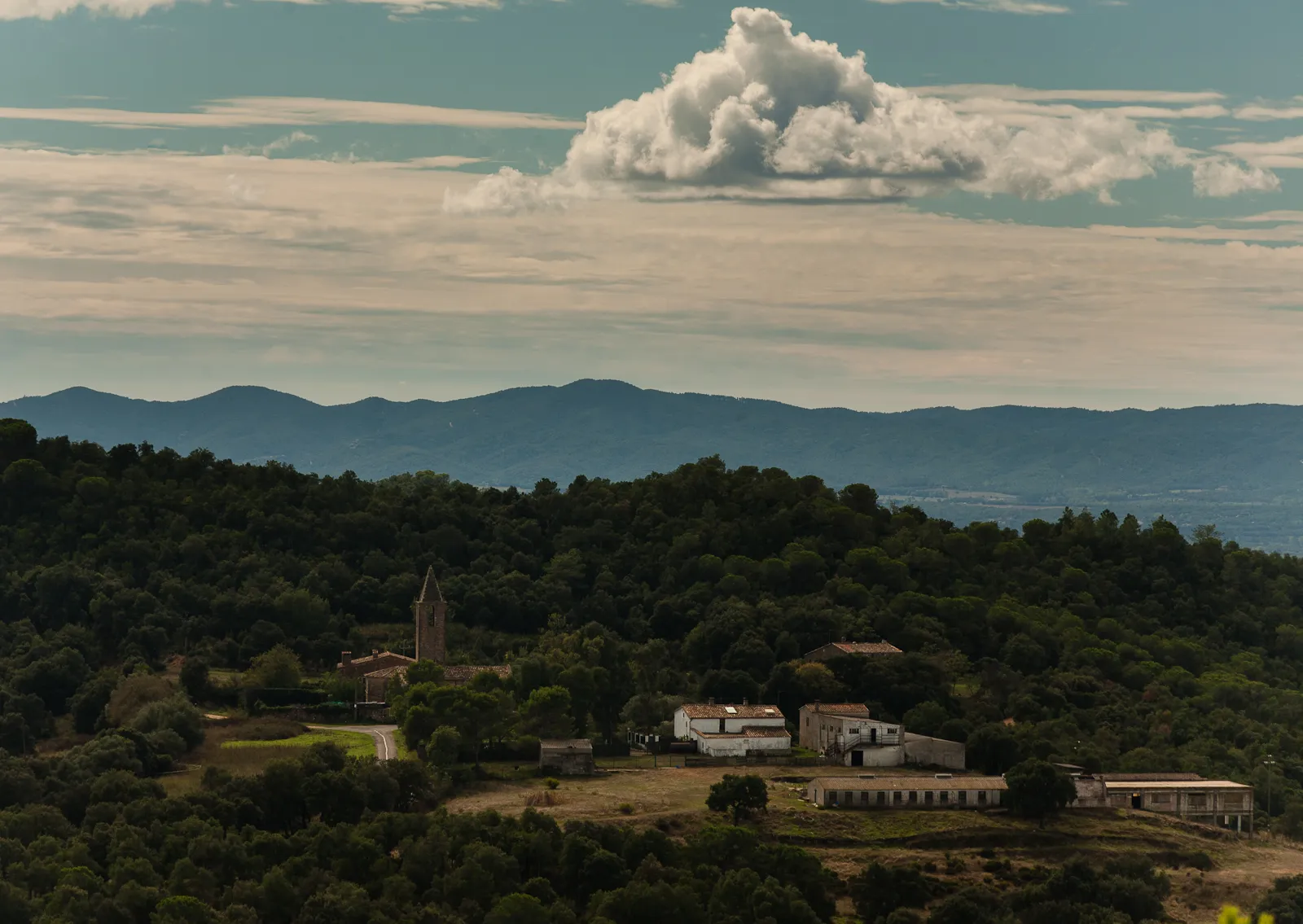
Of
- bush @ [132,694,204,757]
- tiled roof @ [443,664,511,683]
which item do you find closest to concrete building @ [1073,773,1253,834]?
tiled roof @ [443,664,511,683]

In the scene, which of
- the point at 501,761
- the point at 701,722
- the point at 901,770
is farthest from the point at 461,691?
Answer: the point at 901,770

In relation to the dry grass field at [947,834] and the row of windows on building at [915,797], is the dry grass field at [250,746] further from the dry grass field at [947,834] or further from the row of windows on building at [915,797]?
the row of windows on building at [915,797]

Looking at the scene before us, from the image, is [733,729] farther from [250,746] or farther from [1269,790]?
[1269,790]

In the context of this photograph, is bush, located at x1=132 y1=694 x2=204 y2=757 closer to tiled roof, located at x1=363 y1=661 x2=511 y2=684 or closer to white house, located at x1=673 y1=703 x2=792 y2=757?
tiled roof, located at x1=363 y1=661 x2=511 y2=684

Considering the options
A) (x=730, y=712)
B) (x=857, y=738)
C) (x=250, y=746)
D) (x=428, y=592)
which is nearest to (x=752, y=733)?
(x=730, y=712)

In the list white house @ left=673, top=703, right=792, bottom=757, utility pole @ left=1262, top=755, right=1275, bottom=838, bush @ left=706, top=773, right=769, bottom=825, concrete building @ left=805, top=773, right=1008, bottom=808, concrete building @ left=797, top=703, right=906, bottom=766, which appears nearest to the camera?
bush @ left=706, top=773, right=769, bottom=825
